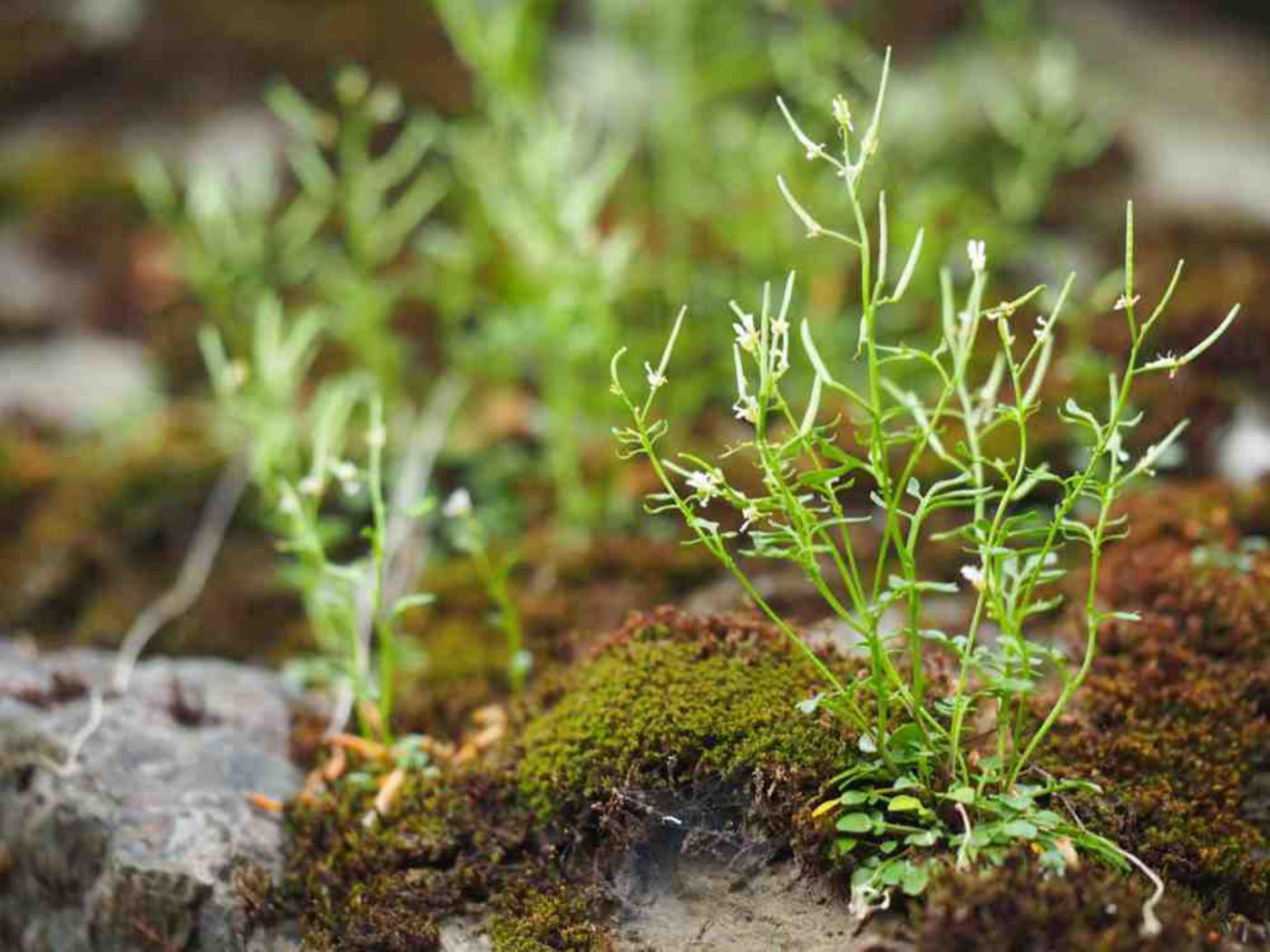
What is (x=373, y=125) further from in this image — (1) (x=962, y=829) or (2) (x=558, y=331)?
(1) (x=962, y=829)

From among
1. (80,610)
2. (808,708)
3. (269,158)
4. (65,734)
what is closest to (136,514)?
(80,610)

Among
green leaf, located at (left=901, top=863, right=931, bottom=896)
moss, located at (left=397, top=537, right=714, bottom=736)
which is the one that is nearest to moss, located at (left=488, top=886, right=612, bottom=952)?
green leaf, located at (left=901, top=863, right=931, bottom=896)

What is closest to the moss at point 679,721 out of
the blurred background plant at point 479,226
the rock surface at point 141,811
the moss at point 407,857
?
the moss at point 407,857

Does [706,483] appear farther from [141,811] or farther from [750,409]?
[141,811]

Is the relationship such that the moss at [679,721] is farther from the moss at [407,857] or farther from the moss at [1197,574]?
the moss at [1197,574]

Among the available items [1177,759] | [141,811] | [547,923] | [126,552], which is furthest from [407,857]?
[126,552]

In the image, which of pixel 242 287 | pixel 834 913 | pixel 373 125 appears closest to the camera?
pixel 834 913
